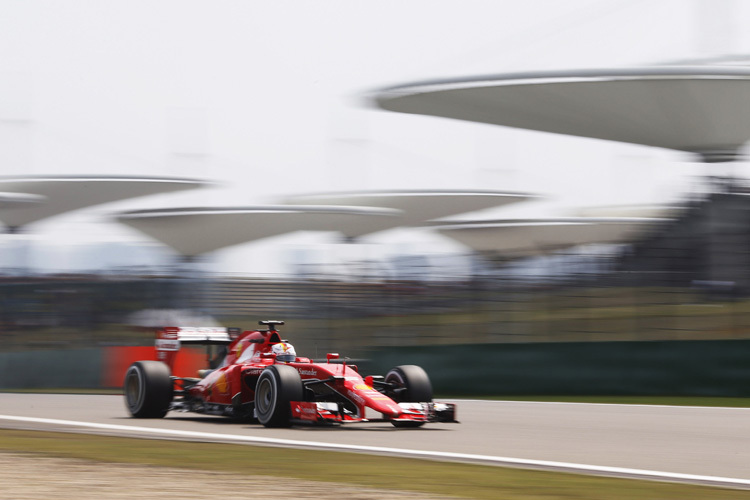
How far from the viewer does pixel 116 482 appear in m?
6.53

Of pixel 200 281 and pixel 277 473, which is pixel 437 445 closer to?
pixel 277 473

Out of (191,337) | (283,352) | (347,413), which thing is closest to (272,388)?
(347,413)

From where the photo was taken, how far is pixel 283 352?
39.8 ft

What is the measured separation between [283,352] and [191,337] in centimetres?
155

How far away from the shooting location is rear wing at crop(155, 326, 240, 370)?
1316 centimetres

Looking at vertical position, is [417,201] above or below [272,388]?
above

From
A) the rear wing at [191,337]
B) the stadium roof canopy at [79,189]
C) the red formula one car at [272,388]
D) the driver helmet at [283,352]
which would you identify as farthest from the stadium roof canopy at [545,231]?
the driver helmet at [283,352]

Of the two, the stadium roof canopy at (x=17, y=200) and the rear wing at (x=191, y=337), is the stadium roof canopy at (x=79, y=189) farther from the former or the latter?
the rear wing at (x=191, y=337)

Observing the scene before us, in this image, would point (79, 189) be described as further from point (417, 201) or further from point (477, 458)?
point (477, 458)

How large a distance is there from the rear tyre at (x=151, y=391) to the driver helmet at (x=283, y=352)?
4.74 feet

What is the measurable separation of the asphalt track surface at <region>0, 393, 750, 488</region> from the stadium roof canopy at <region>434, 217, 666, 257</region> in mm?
31829

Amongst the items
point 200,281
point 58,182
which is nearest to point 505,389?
point 200,281

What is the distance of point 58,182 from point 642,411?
27562 mm

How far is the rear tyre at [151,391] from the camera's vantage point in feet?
41.0
